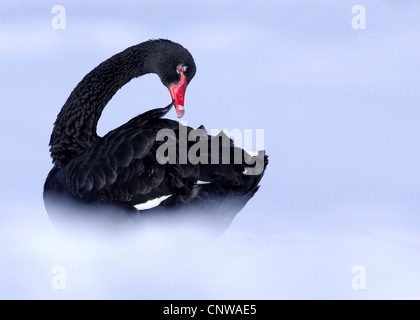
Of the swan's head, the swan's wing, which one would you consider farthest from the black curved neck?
the swan's wing

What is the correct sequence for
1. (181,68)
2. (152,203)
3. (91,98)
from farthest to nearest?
(91,98) < (181,68) < (152,203)

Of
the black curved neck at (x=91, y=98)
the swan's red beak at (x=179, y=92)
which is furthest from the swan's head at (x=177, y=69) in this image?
the black curved neck at (x=91, y=98)

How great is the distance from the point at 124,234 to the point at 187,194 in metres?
0.35

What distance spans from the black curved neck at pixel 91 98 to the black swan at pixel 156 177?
163 mm

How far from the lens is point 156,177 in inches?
145

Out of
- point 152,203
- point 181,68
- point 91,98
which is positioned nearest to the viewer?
point 152,203

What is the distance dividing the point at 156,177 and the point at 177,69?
31.6 inches

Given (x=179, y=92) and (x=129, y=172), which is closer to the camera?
(x=129, y=172)

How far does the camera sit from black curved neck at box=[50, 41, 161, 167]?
4.35 meters

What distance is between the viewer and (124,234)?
369 centimetres

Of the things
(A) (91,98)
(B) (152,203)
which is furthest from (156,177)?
(A) (91,98)

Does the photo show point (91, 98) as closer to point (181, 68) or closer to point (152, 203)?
Result: point (181, 68)

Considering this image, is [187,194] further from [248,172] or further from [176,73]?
[176,73]

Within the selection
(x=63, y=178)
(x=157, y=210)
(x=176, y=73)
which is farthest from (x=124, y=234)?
(x=176, y=73)
